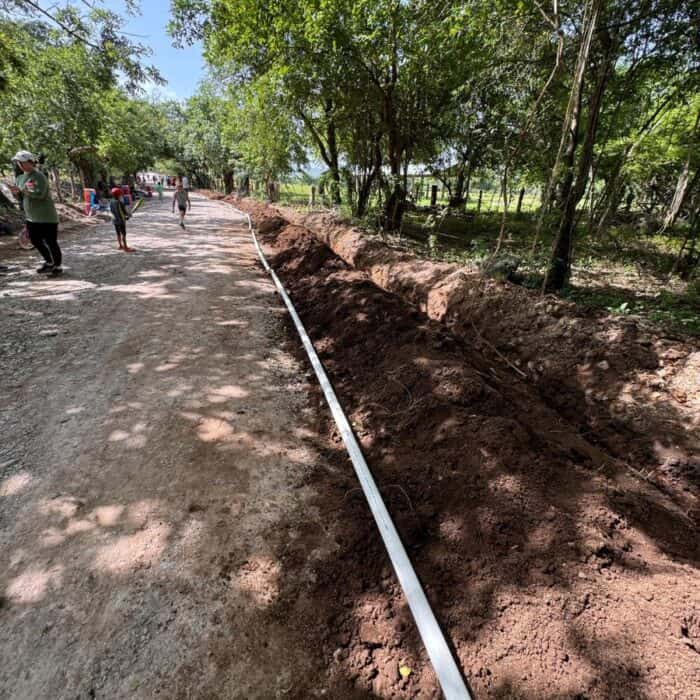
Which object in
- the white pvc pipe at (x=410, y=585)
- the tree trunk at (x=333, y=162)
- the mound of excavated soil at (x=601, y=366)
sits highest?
the tree trunk at (x=333, y=162)

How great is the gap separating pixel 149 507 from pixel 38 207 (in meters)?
6.15

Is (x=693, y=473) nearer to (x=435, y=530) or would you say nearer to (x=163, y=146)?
(x=435, y=530)

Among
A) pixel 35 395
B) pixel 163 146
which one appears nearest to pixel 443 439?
pixel 35 395

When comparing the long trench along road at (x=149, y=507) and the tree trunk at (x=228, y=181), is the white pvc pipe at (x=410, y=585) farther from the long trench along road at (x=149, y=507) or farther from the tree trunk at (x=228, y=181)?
the tree trunk at (x=228, y=181)

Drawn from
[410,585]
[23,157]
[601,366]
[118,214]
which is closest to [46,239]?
[23,157]

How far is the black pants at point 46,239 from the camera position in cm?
595

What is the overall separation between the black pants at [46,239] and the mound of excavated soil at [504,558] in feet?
21.4

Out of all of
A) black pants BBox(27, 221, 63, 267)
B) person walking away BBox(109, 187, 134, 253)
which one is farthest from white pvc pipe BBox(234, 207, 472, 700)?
person walking away BBox(109, 187, 134, 253)

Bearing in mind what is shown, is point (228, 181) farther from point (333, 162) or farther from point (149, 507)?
point (149, 507)

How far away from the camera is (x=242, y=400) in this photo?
10.4ft

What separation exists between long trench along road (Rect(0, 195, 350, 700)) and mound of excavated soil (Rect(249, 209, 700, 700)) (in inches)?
9.1

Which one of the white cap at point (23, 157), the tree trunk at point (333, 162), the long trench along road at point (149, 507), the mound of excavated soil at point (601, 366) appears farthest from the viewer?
the tree trunk at point (333, 162)

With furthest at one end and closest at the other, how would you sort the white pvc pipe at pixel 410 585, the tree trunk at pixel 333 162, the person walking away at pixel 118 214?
A: the tree trunk at pixel 333 162 → the person walking away at pixel 118 214 → the white pvc pipe at pixel 410 585

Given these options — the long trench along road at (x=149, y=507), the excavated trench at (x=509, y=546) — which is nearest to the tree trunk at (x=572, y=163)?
the excavated trench at (x=509, y=546)
